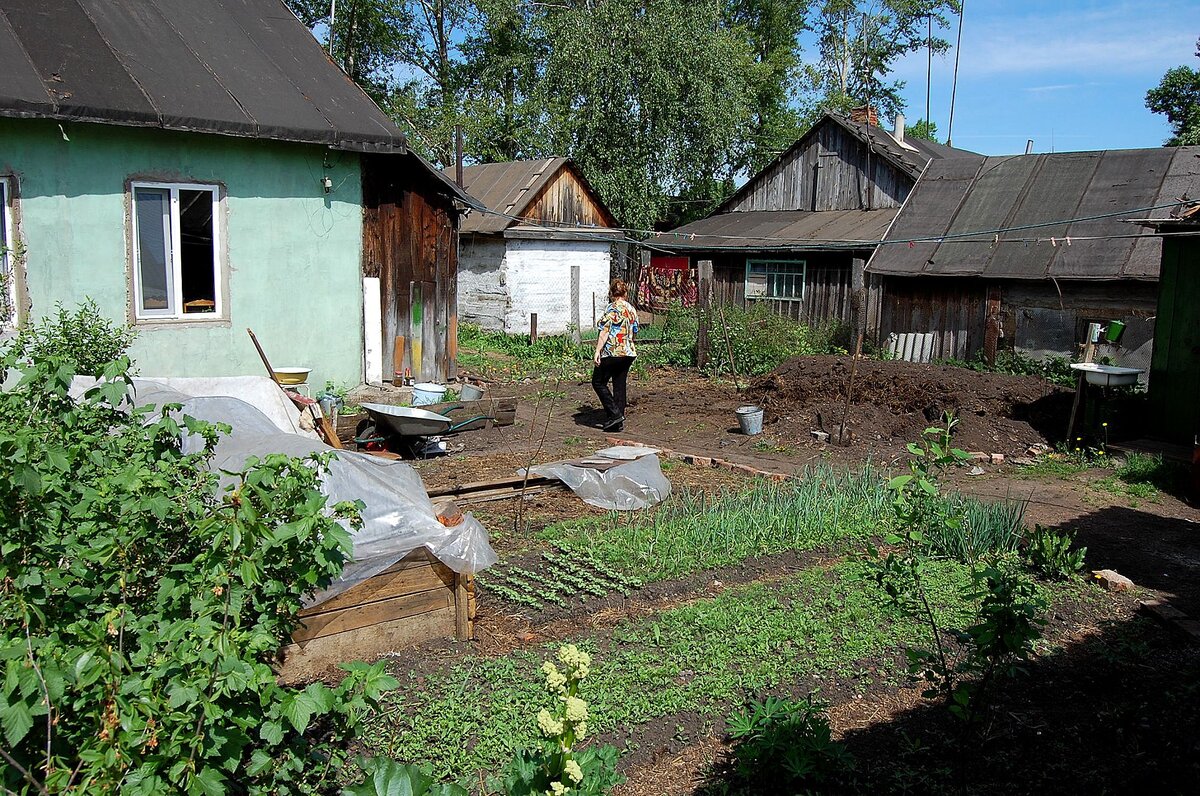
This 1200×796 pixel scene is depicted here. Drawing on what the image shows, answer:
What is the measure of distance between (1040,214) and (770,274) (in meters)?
5.84

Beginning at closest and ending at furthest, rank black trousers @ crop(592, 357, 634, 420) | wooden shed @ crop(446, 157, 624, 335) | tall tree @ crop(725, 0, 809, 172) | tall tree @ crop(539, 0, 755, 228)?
black trousers @ crop(592, 357, 634, 420) < wooden shed @ crop(446, 157, 624, 335) < tall tree @ crop(539, 0, 755, 228) < tall tree @ crop(725, 0, 809, 172)

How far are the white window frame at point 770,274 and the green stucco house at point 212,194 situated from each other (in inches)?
377

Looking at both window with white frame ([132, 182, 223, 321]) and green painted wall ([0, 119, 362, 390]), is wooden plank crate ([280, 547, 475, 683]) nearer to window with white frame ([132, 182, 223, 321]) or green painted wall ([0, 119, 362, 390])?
green painted wall ([0, 119, 362, 390])

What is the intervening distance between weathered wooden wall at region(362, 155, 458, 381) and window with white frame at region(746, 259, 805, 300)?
9500 mm

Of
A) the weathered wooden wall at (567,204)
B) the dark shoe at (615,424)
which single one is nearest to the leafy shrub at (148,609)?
the dark shoe at (615,424)

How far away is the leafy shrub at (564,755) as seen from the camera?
251cm

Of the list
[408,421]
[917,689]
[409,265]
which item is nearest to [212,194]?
[409,265]

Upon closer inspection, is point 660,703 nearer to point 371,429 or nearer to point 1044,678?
point 1044,678

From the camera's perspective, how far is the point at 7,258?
9.11 m

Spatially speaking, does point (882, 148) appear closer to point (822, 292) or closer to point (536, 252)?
point (822, 292)

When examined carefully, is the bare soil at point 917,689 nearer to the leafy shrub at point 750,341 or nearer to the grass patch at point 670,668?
the grass patch at point 670,668

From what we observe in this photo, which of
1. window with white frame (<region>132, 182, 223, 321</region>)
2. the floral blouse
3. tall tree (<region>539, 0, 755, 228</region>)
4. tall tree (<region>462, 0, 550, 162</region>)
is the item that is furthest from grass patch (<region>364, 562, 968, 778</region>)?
tall tree (<region>462, 0, 550, 162</region>)

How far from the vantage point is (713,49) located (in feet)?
89.6

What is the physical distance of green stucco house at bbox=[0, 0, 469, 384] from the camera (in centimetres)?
929
